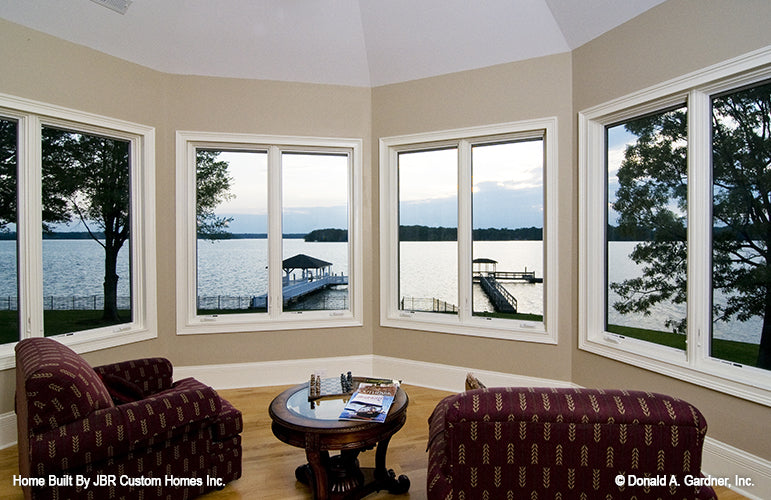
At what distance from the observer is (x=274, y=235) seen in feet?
15.0

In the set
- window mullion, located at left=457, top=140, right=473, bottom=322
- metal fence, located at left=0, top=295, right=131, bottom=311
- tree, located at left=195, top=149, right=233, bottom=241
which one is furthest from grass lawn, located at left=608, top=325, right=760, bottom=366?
metal fence, located at left=0, top=295, right=131, bottom=311

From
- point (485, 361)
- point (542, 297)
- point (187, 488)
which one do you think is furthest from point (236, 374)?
point (542, 297)

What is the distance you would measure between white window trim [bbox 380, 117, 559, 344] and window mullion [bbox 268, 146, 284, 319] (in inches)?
42.9

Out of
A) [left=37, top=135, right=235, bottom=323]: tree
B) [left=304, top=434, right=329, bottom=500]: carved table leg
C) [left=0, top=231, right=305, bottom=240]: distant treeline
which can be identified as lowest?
[left=304, top=434, right=329, bottom=500]: carved table leg

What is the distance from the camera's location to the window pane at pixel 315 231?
465 centimetres

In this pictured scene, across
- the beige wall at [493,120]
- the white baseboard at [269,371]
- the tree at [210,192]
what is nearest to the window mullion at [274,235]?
the tree at [210,192]

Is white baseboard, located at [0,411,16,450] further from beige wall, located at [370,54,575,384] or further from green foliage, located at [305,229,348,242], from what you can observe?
beige wall, located at [370,54,575,384]

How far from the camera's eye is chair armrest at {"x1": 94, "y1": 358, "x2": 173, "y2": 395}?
299 cm

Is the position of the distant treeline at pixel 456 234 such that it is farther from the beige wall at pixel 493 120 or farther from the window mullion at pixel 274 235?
the window mullion at pixel 274 235

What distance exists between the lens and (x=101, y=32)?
11.9ft

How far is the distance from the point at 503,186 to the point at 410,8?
6.10ft

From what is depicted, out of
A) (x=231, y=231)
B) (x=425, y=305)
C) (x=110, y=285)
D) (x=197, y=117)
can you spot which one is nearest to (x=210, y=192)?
(x=231, y=231)

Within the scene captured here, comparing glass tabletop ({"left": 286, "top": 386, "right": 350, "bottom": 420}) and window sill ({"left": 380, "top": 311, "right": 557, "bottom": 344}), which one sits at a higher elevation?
window sill ({"left": 380, "top": 311, "right": 557, "bottom": 344})

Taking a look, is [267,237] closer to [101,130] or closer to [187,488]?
[101,130]
